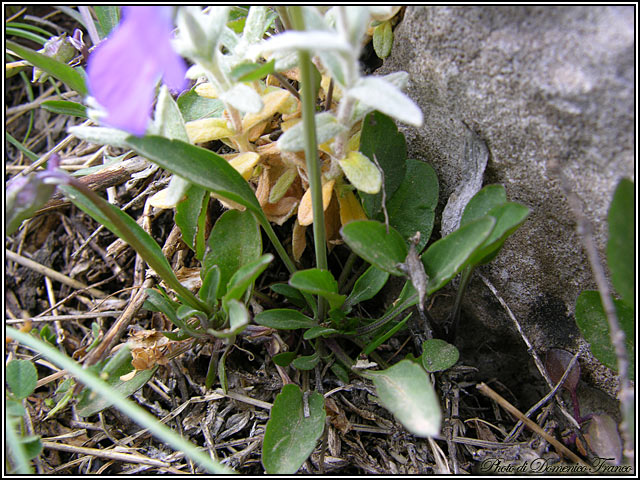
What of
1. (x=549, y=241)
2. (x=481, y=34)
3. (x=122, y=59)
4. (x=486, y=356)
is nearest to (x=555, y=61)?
(x=481, y=34)

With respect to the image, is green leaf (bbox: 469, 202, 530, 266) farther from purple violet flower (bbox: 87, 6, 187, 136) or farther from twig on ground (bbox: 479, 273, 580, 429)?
purple violet flower (bbox: 87, 6, 187, 136)

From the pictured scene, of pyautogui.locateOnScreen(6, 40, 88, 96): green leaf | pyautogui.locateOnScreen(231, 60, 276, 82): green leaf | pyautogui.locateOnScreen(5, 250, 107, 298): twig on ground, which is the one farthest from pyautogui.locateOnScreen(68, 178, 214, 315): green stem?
pyautogui.locateOnScreen(5, 250, 107, 298): twig on ground

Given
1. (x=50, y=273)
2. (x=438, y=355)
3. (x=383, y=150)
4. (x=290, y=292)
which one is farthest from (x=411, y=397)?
(x=50, y=273)

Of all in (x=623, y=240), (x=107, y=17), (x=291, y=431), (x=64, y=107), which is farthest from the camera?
(x=107, y=17)

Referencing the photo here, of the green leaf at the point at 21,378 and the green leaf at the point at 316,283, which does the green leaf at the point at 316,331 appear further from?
the green leaf at the point at 21,378

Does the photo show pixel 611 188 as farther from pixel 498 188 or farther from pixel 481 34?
pixel 481 34

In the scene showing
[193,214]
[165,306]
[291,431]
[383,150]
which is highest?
[383,150]

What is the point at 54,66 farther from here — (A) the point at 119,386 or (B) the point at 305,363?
(B) the point at 305,363
